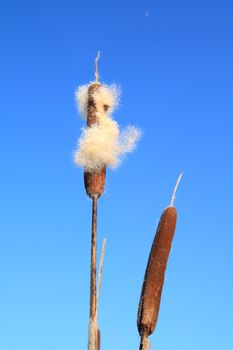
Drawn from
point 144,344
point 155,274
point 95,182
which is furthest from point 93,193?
point 144,344

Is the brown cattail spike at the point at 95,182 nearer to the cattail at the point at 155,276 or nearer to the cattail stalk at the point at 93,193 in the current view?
the cattail stalk at the point at 93,193

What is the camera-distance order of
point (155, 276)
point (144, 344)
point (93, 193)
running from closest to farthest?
point (144, 344), point (155, 276), point (93, 193)

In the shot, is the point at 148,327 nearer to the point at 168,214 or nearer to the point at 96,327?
the point at 96,327

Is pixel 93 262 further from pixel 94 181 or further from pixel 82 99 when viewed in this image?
pixel 82 99

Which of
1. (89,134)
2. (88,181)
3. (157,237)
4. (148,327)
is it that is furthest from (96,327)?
(89,134)

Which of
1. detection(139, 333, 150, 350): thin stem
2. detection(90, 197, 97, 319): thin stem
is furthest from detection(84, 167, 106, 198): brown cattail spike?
detection(139, 333, 150, 350): thin stem

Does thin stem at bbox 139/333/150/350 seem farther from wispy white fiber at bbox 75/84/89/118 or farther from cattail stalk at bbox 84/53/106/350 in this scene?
wispy white fiber at bbox 75/84/89/118

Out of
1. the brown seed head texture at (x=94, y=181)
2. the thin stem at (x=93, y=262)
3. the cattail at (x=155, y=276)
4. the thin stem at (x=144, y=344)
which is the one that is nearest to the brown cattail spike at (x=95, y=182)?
the brown seed head texture at (x=94, y=181)
